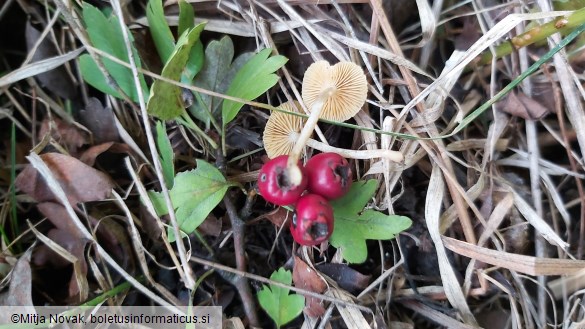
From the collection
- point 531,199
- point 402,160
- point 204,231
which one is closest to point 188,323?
point 204,231

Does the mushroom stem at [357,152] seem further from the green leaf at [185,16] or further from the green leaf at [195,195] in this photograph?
the green leaf at [185,16]

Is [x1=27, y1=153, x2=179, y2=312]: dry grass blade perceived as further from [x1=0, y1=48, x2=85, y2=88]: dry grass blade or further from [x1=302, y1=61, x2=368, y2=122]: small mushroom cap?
[x1=302, y1=61, x2=368, y2=122]: small mushroom cap

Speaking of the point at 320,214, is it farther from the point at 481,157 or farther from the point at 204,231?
the point at 481,157

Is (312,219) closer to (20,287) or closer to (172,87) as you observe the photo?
(172,87)

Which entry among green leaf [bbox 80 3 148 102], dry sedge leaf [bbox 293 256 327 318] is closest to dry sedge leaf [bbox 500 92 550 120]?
dry sedge leaf [bbox 293 256 327 318]

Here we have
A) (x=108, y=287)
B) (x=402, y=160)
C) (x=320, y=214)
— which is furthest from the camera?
(x=108, y=287)

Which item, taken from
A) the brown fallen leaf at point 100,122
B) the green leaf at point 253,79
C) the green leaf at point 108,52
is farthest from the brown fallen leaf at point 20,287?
the green leaf at point 253,79

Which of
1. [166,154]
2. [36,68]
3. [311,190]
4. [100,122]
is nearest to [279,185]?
[311,190]
